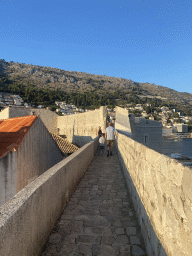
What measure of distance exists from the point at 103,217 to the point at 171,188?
7.30 feet

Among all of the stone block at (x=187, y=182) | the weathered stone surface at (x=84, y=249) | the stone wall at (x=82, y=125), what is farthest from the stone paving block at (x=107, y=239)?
the stone wall at (x=82, y=125)

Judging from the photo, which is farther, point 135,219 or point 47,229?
point 135,219

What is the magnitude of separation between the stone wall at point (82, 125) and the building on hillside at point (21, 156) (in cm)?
673

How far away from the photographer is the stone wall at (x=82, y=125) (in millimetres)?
16641

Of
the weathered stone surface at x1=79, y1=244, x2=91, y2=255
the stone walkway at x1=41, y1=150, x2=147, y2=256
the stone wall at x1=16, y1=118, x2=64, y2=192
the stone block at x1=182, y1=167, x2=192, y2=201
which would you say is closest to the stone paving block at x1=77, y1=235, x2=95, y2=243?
the stone walkway at x1=41, y1=150, x2=147, y2=256

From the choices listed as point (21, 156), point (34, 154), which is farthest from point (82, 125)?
point (21, 156)

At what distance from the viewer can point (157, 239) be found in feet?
6.17

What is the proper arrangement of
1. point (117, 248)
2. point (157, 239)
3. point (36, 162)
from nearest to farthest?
point (157, 239) → point (117, 248) → point (36, 162)

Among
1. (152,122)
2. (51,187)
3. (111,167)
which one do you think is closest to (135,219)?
(51,187)

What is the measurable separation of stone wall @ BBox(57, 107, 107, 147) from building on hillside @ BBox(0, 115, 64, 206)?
6.73m

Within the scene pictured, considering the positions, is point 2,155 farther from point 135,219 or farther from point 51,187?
point 135,219

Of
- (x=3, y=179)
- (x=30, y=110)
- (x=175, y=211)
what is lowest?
(x=3, y=179)

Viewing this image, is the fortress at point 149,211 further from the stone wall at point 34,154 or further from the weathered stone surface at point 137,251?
the stone wall at point 34,154

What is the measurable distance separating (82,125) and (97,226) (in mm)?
17702
